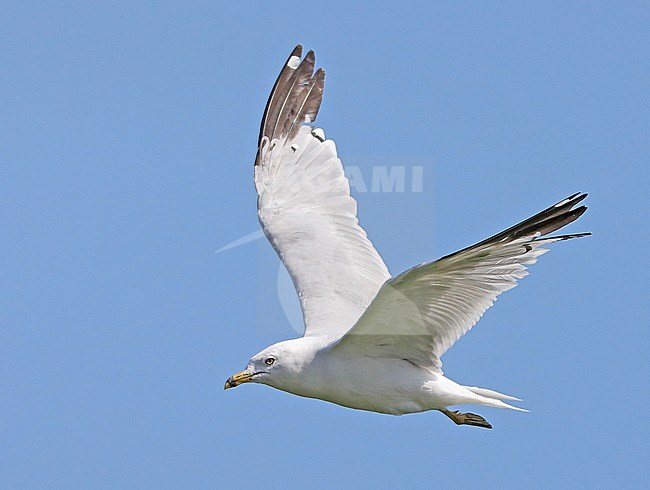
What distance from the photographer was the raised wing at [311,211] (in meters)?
12.4

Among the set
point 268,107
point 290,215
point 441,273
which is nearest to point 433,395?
point 441,273

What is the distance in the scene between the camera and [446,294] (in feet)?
34.9

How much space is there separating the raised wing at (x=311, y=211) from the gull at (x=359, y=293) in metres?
0.01

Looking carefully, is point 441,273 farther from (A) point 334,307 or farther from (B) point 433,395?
(A) point 334,307

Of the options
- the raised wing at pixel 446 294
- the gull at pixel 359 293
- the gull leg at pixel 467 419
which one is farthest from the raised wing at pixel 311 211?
the gull leg at pixel 467 419

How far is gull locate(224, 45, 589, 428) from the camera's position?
401 inches

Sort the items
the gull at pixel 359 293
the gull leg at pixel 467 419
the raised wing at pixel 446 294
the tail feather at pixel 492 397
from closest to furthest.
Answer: the raised wing at pixel 446 294
the gull at pixel 359 293
the tail feather at pixel 492 397
the gull leg at pixel 467 419

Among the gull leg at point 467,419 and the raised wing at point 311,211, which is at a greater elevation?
the raised wing at point 311,211

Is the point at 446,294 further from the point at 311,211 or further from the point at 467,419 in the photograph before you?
the point at 311,211

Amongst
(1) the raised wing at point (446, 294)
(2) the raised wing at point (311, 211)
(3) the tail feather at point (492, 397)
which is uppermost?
(2) the raised wing at point (311, 211)

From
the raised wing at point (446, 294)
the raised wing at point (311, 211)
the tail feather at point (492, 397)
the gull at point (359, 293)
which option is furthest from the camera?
the raised wing at point (311, 211)

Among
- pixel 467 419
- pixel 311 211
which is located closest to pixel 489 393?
pixel 467 419

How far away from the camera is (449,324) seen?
11031 millimetres

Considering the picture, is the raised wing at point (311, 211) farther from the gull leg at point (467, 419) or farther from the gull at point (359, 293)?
the gull leg at point (467, 419)
